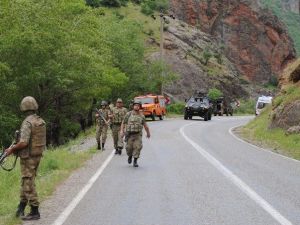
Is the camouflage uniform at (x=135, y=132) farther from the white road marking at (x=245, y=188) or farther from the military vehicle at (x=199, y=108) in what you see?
the military vehicle at (x=199, y=108)

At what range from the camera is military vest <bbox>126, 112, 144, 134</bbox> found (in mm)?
15837

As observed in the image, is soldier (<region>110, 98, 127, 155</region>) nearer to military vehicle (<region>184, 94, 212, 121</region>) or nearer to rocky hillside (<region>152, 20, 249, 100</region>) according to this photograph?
military vehicle (<region>184, 94, 212, 121</region>)

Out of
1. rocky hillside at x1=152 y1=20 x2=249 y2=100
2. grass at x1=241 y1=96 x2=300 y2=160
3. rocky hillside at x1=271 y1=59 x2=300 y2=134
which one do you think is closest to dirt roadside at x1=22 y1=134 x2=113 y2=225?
grass at x1=241 y1=96 x2=300 y2=160

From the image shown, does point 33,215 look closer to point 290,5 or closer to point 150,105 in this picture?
point 150,105

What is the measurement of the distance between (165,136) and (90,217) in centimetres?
1985

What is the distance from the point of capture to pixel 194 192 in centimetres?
1134

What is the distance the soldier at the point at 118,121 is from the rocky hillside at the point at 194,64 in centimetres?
4786

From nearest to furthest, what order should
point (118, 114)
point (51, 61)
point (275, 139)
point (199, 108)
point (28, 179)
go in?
1. point (28, 179)
2. point (118, 114)
3. point (275, 139)
4. point (51, 61)
5. point (199, 108)

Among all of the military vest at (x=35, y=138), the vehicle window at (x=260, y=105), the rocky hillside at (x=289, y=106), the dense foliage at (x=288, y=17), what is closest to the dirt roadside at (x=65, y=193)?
the military vest at (x=35, y=138)

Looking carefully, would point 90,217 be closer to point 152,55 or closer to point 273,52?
point 152,55

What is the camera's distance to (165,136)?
28672 mm

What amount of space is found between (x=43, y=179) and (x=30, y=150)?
509 cm

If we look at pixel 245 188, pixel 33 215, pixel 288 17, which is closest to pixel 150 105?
pixel 245 188

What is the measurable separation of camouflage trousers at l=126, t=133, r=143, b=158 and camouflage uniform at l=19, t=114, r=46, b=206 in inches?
286
